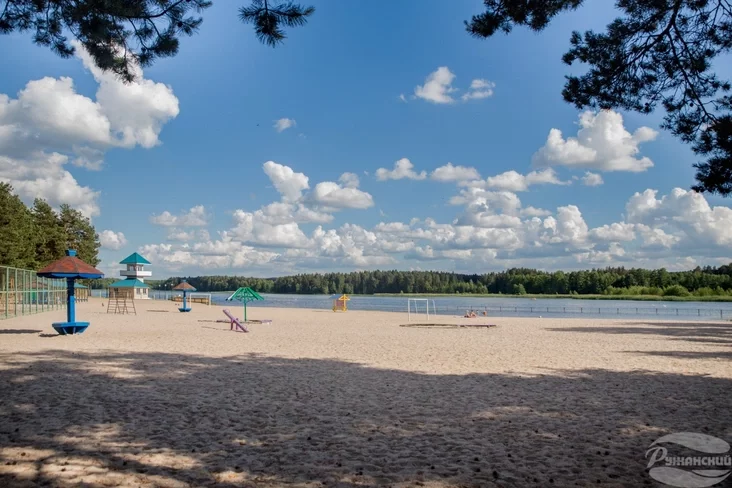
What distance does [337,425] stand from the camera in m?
6.20

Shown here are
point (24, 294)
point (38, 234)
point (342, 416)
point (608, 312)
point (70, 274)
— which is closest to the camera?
point (342, 416)

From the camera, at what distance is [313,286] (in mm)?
170500

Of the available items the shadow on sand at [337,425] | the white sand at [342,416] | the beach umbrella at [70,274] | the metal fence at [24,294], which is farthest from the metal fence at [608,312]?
the shadow on sand at [337,425]

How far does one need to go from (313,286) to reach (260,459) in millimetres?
166709

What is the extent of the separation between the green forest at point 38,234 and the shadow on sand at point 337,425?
29.7m

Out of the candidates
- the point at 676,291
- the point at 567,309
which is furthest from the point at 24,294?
the point at 676,291

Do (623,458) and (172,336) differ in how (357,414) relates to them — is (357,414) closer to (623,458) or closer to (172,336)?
(623,458)

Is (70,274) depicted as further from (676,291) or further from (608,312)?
(676,291)

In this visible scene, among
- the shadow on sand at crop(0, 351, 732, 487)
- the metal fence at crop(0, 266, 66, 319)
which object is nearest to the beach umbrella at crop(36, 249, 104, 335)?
the shadow on sand at crop(0, 351, 732, 487)

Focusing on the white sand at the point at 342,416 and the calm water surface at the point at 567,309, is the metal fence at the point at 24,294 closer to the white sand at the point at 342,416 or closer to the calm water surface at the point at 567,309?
the calm water surface at the point at 567,309

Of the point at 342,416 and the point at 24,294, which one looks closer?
the point at 342,416

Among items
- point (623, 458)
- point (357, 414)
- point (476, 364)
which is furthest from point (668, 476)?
point (476, 364)

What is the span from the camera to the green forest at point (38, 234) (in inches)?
1366

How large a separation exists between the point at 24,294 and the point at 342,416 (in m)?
27.6
